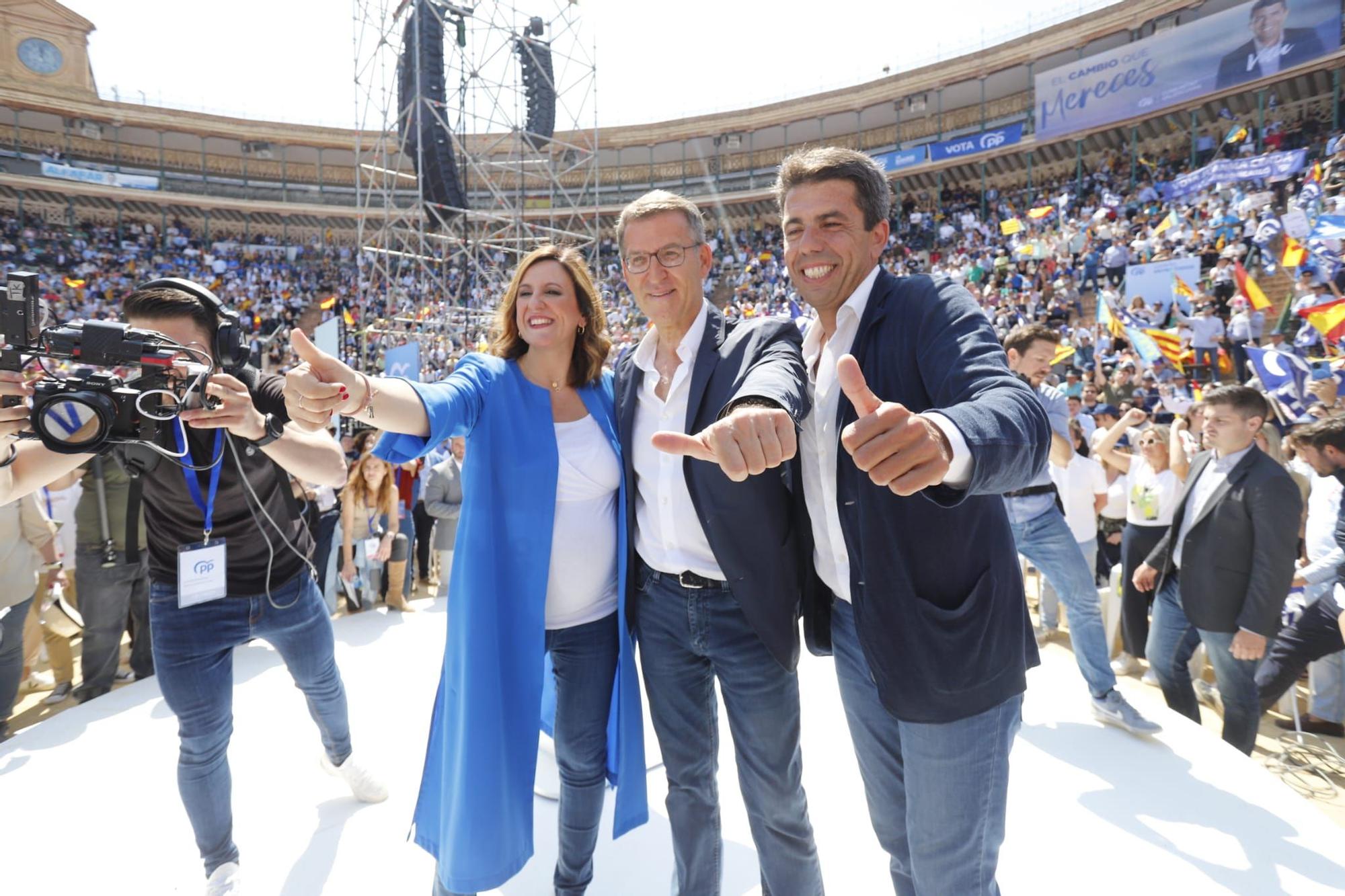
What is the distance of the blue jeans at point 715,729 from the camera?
156 cm

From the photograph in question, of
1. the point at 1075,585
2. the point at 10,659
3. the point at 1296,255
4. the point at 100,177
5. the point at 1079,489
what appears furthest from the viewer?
the point at 100,177

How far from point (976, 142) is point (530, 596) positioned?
21.4 meters

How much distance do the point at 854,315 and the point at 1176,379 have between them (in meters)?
8.94

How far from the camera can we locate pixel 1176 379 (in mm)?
8188

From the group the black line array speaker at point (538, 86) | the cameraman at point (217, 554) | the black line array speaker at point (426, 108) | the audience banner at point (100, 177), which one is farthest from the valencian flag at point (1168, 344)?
the audience banner at point (100, 177)

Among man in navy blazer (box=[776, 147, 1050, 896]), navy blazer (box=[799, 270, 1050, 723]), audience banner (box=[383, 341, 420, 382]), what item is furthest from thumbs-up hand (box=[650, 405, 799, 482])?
audience banner (box=[383, 341, 420, 382])

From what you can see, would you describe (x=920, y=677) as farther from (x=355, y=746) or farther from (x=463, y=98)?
(x=463, y=98)

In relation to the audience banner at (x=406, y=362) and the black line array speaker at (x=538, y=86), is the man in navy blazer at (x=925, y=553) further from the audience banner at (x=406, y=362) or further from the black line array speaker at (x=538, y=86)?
the black line array speaker at (x=538, y=86)

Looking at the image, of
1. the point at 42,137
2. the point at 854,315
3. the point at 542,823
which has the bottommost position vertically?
the point at 542,823

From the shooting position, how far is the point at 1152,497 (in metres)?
3.81

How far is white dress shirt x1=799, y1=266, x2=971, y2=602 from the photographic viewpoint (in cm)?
134

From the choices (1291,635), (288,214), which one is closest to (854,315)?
(1291,635)

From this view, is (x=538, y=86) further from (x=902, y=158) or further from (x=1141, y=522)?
(x=1141, y=522)

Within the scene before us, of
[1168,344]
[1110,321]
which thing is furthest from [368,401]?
[1110,321]
